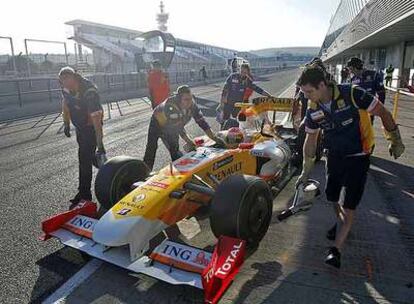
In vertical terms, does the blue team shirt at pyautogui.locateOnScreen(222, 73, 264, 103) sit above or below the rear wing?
above

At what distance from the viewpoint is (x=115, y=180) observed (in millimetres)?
4410

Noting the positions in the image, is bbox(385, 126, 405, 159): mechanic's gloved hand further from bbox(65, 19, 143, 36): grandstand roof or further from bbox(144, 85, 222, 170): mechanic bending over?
bbox(65, 19, 143, 36): grandstand roof

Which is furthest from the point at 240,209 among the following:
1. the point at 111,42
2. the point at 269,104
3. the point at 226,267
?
the point at 111,42

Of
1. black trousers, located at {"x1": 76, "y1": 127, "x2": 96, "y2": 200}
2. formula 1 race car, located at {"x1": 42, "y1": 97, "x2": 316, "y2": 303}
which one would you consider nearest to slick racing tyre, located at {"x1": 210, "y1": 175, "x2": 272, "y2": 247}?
formula 1 race car, located at {"x1": 42, "y1": 97, "x2": 316, "y2": 303}

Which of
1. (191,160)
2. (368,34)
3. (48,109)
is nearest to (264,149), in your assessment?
(191,160)

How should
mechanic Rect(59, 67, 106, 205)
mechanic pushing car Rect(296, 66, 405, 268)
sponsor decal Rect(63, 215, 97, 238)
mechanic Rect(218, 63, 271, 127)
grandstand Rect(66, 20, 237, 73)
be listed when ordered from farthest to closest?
grandstand Rect(66, 20, 237, 73)
mechanic Rect(218, 63, 271, 127)
mechanic Rect(59, 67, 106, 205)
sponsor decal Rect(63, 215, 97, 238)
mechanic pushing car Rect(296, 66, 405, 268)

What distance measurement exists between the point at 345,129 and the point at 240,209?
1149mm

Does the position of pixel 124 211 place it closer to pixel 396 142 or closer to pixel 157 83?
pixel 396 142

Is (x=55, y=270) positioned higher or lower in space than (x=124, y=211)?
lower

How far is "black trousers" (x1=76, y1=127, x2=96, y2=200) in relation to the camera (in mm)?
5230

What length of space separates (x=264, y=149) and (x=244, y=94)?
11.4 feet

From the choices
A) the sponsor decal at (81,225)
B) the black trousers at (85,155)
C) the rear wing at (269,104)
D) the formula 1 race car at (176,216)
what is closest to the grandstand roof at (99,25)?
the rear wing at (269,104)

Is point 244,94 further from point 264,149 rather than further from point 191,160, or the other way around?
point 191,160

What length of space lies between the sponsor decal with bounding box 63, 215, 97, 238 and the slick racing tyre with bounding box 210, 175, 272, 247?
3.74 feet
